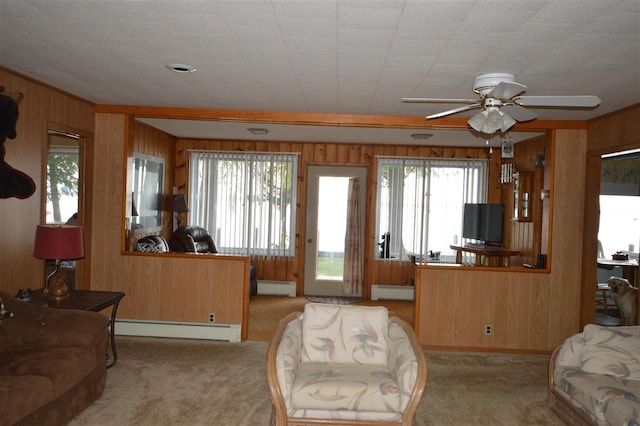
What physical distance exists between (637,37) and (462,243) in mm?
5520

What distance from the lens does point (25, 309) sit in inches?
146

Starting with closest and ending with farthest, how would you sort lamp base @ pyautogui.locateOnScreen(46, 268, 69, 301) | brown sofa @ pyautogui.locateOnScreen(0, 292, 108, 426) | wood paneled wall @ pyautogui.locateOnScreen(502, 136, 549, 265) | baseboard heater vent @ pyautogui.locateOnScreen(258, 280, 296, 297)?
brown sofa @ pyautogui.locateOnScreen(0, 292, 108, 426), lamp base @ pyautogui.locateOnScreen(46, 268, 69, 301), wood paneled wall @ pyautogui.locateOnScreen(502, 136, 549, 265), baseboard heater vent @ pyautogui.locateOnScreen(258, 280, 296, 297)

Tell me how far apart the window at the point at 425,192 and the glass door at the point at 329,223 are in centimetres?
41

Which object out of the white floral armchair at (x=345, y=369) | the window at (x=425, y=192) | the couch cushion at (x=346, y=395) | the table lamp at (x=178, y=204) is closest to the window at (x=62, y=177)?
the table lamp at (x=178, y=204)

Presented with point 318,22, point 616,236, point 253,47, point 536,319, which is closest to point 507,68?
point 318,22

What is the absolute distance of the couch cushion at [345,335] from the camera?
3.70 meters

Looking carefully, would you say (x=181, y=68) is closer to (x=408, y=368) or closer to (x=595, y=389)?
(x=408, y=368)

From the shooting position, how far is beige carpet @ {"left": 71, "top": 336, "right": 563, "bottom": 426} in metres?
3.67

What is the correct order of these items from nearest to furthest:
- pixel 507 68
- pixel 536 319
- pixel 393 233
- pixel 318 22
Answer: pixel 318 22, pixel 507 68, pixel 536 319, pixel 393 233

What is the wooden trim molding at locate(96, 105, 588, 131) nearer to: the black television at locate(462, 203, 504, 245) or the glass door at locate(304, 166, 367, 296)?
the black television at locate(462, 203, 504, 245)

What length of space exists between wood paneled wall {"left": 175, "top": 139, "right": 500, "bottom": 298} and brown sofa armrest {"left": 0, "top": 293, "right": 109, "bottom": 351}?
184 inches

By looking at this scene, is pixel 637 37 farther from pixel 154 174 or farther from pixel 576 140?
pixel 154 174

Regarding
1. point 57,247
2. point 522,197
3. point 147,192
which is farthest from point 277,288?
point 57,247

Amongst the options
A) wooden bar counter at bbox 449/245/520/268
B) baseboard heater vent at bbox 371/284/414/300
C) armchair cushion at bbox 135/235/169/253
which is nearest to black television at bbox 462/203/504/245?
wooden bar counter at bbox 449/245/520/268
